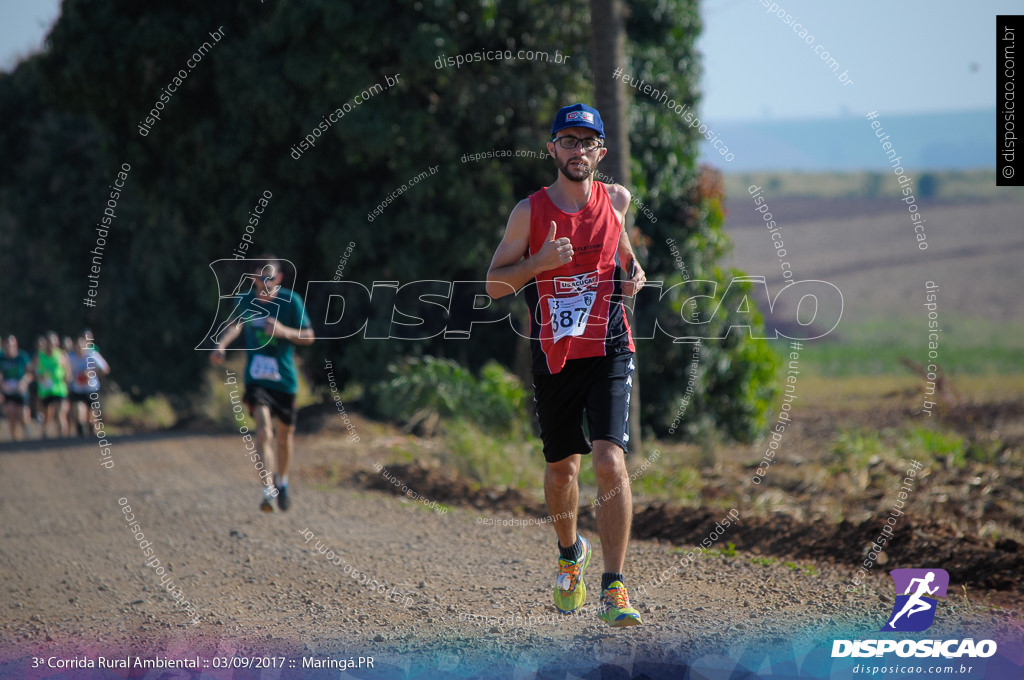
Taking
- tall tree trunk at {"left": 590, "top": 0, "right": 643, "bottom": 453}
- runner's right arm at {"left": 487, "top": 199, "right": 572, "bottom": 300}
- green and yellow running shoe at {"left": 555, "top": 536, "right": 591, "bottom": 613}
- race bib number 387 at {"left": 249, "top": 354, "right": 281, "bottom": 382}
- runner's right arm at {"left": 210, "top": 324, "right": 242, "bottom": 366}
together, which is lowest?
green and yellow running shoe at {"left": 555, "top": 536, "right": 591, "bottom": 613}

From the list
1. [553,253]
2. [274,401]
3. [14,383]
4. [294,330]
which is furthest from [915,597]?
[14,383]

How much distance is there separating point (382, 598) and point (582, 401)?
5.57 feet

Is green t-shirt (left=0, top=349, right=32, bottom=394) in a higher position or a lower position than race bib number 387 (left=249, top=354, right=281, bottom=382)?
lower

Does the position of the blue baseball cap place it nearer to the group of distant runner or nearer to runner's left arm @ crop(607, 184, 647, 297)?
runner's left arm @ crop(607, 184, 647, 297)

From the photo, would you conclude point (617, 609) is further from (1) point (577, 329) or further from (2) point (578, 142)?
(2) point (578, 142)

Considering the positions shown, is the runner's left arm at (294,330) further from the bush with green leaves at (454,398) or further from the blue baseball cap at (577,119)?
the blue baseball cap at (577,119)

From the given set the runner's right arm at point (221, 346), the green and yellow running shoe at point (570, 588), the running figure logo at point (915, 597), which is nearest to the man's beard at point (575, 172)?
the green and yellow running shoe at point (570, 588)

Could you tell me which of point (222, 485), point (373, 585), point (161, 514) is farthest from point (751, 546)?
point (222, 485)

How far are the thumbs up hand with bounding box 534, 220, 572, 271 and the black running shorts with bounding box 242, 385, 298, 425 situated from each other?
13.1 ft

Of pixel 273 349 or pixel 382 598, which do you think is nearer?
pixel 382 598

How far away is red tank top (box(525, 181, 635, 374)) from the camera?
4.69m

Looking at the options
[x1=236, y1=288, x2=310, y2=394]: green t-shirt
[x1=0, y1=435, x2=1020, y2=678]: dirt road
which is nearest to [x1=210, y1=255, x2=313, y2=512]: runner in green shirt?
[x1=236, y1=288, x2=310, y2=394]: green t-shirt

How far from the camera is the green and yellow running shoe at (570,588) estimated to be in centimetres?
482

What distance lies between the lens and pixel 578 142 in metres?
4.66
